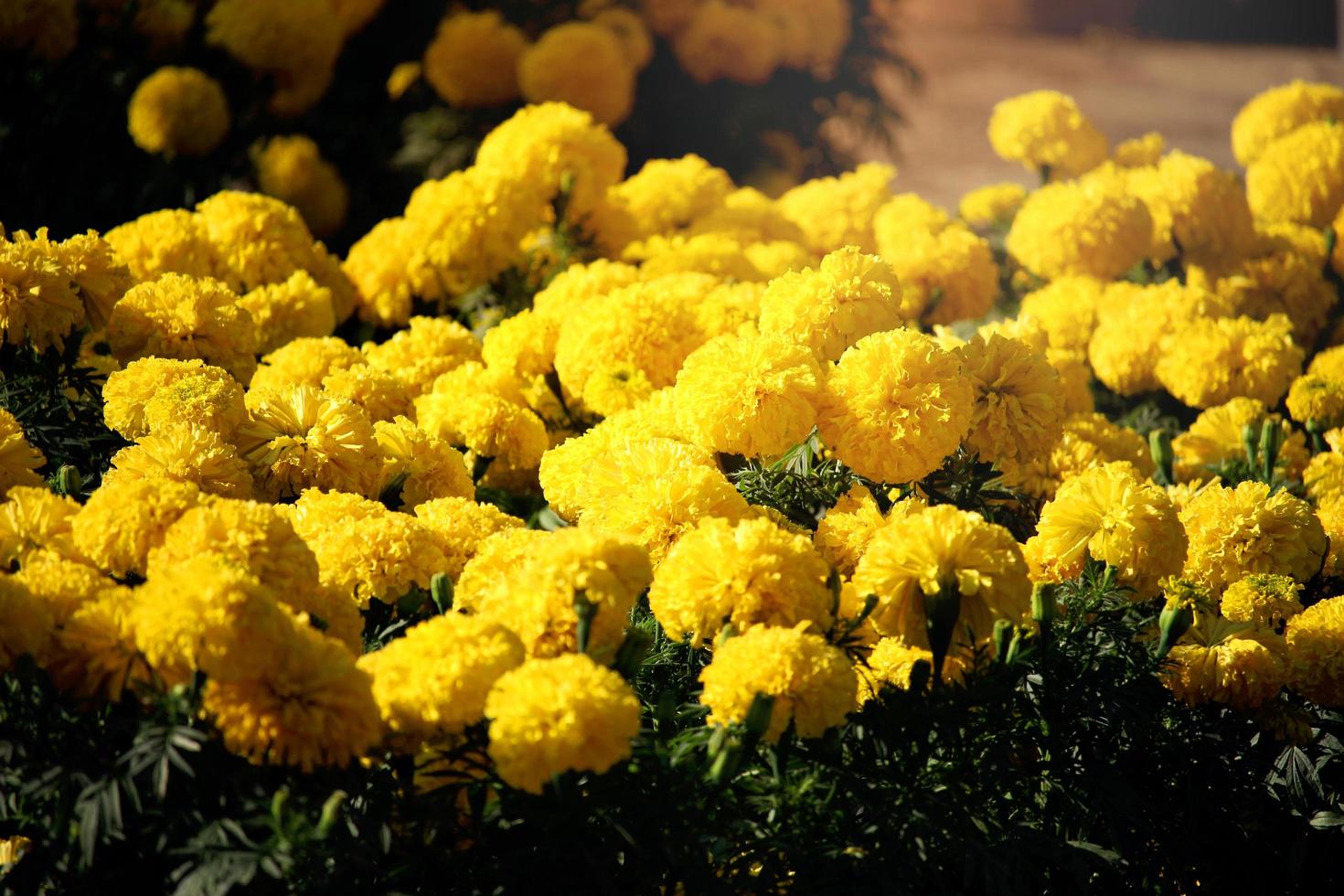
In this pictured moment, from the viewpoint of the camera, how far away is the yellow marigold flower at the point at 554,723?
1191mm

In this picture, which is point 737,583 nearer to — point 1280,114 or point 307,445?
point 307,445

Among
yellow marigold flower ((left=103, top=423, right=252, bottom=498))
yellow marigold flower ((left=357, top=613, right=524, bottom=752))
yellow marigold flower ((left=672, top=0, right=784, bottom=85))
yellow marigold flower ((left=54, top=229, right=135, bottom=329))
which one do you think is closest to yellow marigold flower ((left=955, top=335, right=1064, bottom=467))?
yellow marigold flower ((left=357, top=613, right=524, bottom=752))

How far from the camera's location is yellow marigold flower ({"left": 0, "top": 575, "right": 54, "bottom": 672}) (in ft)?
4.03

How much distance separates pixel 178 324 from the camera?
215cm

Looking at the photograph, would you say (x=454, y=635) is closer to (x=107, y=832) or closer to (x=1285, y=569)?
(x=107, y=832)

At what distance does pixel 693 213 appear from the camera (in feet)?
11.9

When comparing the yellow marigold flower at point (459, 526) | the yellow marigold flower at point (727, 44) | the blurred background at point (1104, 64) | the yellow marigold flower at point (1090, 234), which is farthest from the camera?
the blurred background at point (1104, 64)

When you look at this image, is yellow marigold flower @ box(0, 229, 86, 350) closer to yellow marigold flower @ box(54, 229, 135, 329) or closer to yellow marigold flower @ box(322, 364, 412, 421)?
yellow marigold flower @ box(54, 229, 135, 329)

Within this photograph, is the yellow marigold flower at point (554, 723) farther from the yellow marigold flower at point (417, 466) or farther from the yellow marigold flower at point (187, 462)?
the yellow marigold flower at point (417, 466)

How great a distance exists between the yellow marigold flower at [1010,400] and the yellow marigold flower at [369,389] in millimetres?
972

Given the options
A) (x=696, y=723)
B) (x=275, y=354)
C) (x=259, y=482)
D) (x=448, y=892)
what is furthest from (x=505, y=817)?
(x=275, y=354)

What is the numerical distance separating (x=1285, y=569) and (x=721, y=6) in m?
3.27

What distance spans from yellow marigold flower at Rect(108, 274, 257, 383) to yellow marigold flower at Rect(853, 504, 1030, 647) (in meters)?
1.24

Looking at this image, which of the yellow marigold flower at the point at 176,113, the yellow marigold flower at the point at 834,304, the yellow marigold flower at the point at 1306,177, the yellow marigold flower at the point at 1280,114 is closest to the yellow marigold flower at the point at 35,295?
the yellow marigold flower at the point at 834,304
